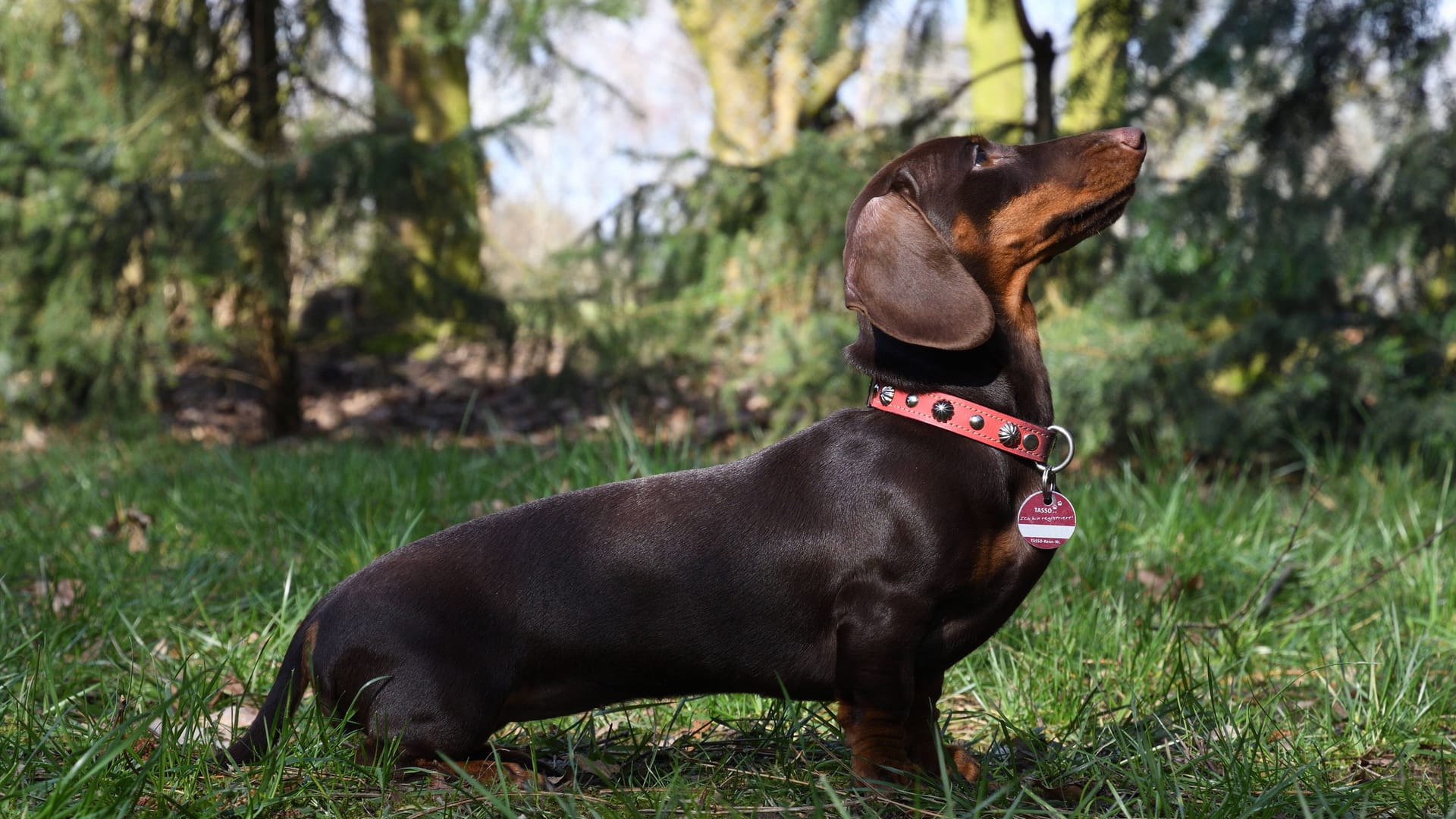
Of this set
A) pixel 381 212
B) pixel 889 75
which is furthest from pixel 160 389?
pixel 889 75

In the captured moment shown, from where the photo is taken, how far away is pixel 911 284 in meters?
2.10

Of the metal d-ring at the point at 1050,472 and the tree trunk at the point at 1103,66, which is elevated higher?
the tree trunk at the point at 1103,66

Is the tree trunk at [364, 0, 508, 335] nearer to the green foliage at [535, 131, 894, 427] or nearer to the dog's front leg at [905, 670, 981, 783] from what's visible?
the green foliage at [535, 131, 894, 427]

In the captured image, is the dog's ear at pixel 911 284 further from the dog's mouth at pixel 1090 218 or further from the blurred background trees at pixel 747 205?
the blurred background trees at pixel 747 205

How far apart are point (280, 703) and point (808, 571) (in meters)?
1.00

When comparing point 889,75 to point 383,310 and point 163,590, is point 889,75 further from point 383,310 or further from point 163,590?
point 383,310

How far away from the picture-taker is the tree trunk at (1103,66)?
17.4ft

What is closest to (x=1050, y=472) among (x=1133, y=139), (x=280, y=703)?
(x=1133, y=139)

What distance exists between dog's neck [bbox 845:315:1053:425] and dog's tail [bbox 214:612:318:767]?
3.89 ft

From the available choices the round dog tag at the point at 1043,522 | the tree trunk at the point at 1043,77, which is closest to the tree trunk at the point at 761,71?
the tree trunk at the point at 1043,77

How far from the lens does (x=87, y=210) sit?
734 cm

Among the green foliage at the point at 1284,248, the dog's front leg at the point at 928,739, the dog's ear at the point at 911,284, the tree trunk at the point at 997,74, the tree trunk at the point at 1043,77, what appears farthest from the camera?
the tree trunk at the point at 997,74

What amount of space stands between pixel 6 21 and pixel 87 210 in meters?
1.41

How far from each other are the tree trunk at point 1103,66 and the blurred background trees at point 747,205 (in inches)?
0.8
